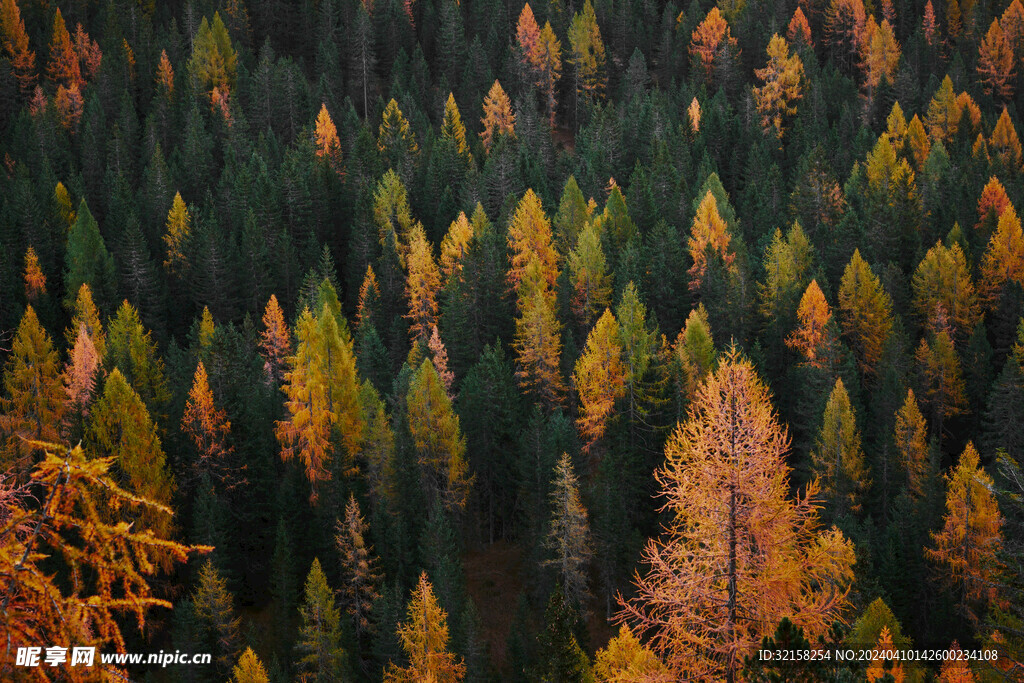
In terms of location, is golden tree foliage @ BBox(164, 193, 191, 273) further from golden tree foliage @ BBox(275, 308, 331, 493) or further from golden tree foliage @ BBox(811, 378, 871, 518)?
golden tree foliage @ BBox(811, 378, 871, 518)

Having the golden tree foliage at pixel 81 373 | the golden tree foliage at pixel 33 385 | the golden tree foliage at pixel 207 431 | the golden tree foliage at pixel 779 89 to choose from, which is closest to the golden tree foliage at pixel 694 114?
the golden tree foliage at pixel 779 89

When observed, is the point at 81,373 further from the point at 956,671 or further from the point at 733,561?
the point at 733,561

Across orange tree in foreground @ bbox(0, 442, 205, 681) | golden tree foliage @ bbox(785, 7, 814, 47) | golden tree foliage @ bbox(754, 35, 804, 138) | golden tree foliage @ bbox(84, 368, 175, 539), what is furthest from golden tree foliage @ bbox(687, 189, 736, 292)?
golden tree foliage @ bbox(785, 7, 814, 47)

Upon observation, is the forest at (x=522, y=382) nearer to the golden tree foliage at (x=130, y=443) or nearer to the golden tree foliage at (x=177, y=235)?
the golden tree foliage at (x=130, y=443)

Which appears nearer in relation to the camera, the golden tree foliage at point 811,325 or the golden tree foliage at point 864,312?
the golden tree foliage at point 811,325

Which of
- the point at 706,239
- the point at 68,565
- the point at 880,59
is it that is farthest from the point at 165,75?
the point at 68,565

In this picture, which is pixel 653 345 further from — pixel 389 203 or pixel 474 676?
pixel 389 203

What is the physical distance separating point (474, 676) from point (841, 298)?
39.5 m

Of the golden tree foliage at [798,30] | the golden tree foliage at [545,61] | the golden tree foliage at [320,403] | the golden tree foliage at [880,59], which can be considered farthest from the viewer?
the golden tree foliage at [798,30]

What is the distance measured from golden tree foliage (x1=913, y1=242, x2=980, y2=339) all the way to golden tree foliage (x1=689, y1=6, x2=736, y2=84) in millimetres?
58262

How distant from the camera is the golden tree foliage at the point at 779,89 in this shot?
112 meters

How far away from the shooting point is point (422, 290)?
237 ft

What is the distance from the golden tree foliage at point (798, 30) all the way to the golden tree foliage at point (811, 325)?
3227 inches

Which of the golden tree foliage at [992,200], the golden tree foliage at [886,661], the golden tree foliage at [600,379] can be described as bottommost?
the golden tree foliage at [886,661]
